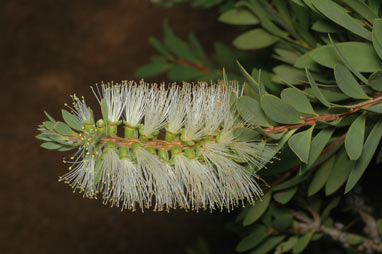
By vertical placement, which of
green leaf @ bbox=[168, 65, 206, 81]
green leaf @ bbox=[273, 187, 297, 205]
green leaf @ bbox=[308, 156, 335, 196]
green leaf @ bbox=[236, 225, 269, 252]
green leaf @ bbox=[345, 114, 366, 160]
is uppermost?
green leaf @ bbox=[168, 65, 206, 81]

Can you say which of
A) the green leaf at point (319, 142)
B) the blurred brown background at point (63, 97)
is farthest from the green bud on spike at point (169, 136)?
the blurred brown background at point (63, 97)

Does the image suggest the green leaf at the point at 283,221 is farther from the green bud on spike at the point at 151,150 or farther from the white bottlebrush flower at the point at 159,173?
the green bud on spike at the point at 151,150

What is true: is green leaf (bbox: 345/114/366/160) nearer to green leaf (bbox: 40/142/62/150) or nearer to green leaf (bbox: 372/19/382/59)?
green leaf (bbox: 372/19/382/59)

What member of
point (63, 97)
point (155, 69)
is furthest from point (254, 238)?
point (63, 97)

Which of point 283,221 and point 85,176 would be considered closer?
→ point 85,176

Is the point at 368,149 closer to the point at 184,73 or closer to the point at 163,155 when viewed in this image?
the point at 163,155

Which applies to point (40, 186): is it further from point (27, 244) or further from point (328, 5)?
point (328, 5)

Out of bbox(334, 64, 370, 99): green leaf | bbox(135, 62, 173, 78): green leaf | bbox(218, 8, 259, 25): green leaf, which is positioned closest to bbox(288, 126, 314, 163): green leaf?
bbox(334, 64, 370, 99): green leaf
